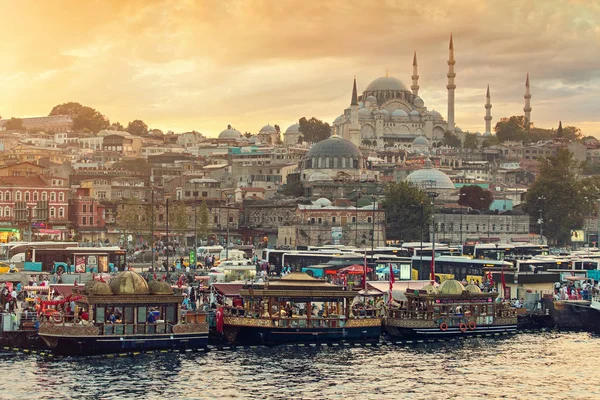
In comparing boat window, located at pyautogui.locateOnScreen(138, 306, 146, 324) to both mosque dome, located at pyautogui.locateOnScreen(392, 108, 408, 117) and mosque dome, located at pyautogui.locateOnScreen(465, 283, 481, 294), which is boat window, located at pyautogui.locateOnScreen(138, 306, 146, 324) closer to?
mosque dome, located at pyautogui.locateOnScreen(465, 283, 481, 294)

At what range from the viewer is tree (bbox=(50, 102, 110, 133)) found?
180500 millimetres

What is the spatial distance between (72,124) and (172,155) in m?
48.0

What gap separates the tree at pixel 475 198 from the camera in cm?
10569

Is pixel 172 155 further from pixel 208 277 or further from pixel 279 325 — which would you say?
pixel 279 325

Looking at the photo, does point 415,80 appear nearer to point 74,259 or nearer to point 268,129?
point 268,129

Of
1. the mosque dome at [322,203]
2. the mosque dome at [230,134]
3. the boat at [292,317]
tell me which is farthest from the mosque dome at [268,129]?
the boat at [292,317]

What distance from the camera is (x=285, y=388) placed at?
2986 centimetres

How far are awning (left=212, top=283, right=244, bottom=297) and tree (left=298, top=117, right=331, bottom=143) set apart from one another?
114755 mm

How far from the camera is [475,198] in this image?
350 ft

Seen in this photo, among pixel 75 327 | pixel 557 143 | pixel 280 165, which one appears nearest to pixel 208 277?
pixel 75 327

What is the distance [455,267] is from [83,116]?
134 meters

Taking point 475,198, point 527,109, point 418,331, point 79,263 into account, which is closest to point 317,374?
point 418,331

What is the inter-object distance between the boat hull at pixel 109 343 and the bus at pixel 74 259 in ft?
60.0

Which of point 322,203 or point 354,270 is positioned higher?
point 322,203
